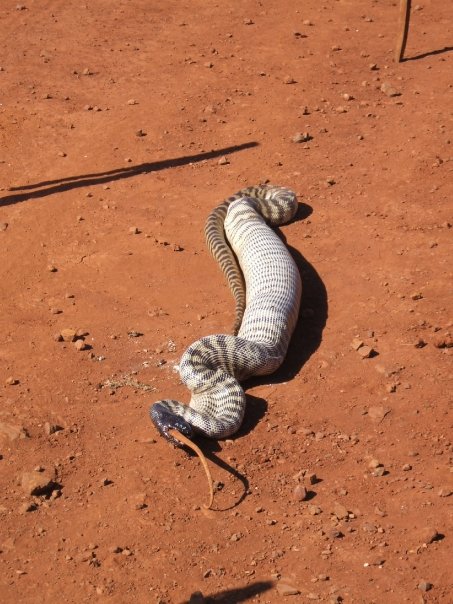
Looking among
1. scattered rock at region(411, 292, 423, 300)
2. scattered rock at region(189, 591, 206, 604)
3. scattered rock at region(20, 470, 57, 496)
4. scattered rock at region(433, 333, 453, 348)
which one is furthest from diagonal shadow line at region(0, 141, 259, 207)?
scattered rock at region(189, 591, 206, 604)

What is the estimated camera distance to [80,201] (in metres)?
11.1

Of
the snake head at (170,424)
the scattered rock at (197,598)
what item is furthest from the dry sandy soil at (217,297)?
the snake head at (170,424)

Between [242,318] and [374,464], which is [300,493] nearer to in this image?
[374,464]

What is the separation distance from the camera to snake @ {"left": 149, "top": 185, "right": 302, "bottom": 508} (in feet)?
25.6

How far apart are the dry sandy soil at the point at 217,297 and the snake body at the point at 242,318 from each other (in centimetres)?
20

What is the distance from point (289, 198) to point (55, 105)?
415 centimetres

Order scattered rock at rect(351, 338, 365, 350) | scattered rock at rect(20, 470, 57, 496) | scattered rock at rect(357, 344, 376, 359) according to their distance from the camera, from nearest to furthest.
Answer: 1. scattered rock at rect(20, 470, 57, 496)
2. scattered rock at rect(357, 344, 376, 359)
3. scattered rock at rect(351, 338, 365, 350)

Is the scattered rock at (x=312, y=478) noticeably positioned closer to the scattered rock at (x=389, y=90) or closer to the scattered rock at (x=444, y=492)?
the scattered rock at (x=444, y=492)

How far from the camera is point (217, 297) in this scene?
378 inches

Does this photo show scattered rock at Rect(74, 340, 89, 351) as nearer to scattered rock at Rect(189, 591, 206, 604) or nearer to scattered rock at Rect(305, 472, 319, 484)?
scattered rock at Rect(305, 472, 319, 484)

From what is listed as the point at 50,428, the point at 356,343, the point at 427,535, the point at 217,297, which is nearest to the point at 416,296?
the point at 356,343

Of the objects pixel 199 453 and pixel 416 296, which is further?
pixel 416 296

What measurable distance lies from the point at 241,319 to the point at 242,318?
20 millimetres

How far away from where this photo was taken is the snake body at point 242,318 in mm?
7820
